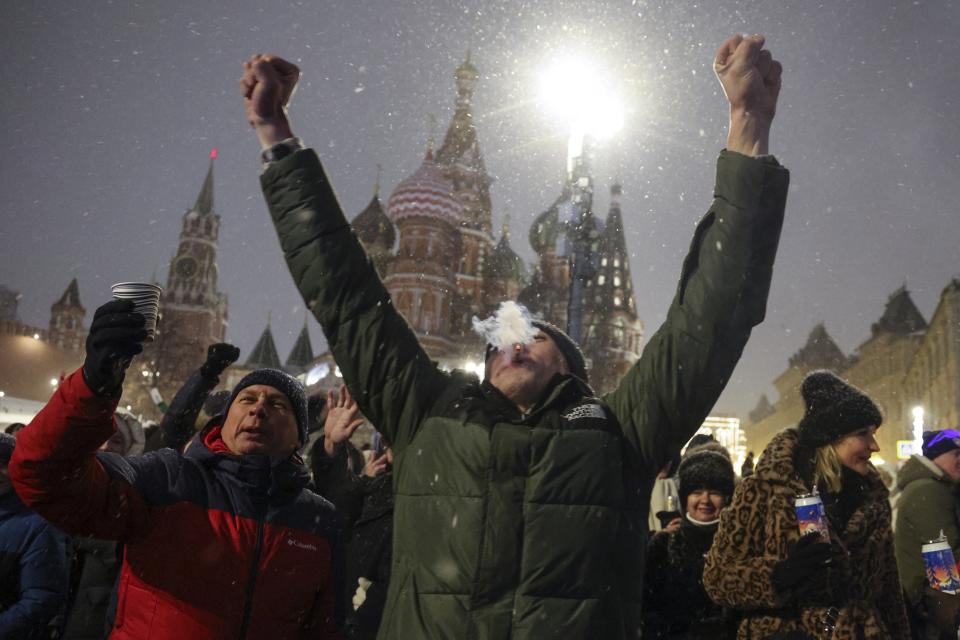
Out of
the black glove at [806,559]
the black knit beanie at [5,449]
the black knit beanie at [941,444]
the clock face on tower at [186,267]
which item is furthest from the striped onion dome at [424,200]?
the black glove at [806,559]

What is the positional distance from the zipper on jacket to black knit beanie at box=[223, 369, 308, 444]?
1.54 feet

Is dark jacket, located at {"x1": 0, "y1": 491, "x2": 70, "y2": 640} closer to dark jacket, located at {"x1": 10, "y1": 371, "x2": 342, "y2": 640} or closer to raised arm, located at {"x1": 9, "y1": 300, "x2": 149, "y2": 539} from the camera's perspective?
dark jacket, located at {"x1": 10, "y1": 371, "x2": 342, "y2": 640}

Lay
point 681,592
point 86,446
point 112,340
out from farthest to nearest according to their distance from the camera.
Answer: point 681,592 → point 86,446 → point 112,340

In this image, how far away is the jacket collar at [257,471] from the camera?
→ 2.51 metres

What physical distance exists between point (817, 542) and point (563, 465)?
145 centimetres

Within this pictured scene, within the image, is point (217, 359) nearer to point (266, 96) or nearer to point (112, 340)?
point (266, 96)

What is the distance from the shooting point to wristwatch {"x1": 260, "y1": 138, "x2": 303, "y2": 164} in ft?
6.81

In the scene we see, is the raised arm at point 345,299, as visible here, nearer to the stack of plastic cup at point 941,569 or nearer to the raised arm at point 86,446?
the raised arm at point 86,446

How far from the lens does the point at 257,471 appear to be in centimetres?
251

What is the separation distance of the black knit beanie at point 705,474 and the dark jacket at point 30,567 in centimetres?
294

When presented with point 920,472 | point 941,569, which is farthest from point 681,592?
point 920,472

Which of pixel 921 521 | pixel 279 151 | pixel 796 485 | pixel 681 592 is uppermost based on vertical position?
pixel 279 151

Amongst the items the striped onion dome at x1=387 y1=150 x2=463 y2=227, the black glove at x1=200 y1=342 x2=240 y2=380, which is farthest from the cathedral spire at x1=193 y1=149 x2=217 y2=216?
the black glove at x1=200 y1=342 x2=240 y2=380

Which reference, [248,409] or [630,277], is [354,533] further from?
[630,277]
